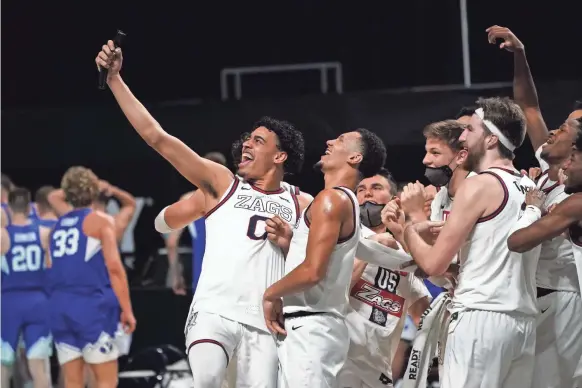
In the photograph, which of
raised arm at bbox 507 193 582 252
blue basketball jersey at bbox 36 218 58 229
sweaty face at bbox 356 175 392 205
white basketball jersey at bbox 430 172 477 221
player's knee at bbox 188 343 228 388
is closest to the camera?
raised arm at bbox 507 193 582 252

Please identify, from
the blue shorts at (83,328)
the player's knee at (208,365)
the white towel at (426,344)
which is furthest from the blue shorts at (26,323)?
the white towel at (426,344)

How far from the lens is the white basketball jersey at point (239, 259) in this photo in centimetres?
514

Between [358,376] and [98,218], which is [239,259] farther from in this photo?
[98,218]


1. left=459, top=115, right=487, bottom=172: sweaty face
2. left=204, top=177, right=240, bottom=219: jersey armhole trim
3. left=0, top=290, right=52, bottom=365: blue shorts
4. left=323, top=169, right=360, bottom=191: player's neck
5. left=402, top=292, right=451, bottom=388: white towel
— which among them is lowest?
left=0, top=290, right=52, bottom=365: blue shorts

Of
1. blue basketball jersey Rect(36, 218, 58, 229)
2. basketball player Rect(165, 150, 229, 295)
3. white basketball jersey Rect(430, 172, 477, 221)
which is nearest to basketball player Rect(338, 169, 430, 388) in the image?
white basketball jersey Rect(430, 172, 477, 221)

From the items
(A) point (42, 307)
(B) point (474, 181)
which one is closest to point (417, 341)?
(B) point (474, 181)

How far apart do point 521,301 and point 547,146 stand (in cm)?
88

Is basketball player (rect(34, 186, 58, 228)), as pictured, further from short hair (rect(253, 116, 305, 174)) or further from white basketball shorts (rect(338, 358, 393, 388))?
white basketball shorts (rect(338, 358, 393, 388))

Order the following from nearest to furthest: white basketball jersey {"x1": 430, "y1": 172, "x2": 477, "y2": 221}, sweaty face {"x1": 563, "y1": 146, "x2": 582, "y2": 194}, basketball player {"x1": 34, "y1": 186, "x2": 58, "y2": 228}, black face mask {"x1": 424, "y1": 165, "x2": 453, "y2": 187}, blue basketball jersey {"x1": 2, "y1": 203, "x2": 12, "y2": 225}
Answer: sweaty face {"x1": 563, "y1": 146, "x2": 582, "y2": 194} → black face mask {"x1": 424, "y1": 165, "x2": 453, "y2": 187} → white basketball jersey {"x1": 430, "y1": 172, "x2": 477, "y2": 221} → blue basketball jersey {"x1": 2, "y1": 203, "x2": 12, "y2": 225} → basketball player {"x1": 34, "y1": 186, "x2": 58, "y2": 228}

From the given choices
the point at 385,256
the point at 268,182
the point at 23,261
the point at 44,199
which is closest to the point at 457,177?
the point at 385,256

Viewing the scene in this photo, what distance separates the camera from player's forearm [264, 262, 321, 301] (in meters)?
4.74

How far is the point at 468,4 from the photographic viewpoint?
1171cm

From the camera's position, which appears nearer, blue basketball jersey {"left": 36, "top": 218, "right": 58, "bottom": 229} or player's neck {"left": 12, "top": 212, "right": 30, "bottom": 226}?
player's neck {"left": 12, "top": 212, "right": 30, "bottom": 226}

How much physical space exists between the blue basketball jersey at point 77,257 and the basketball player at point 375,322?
279 centimetres
